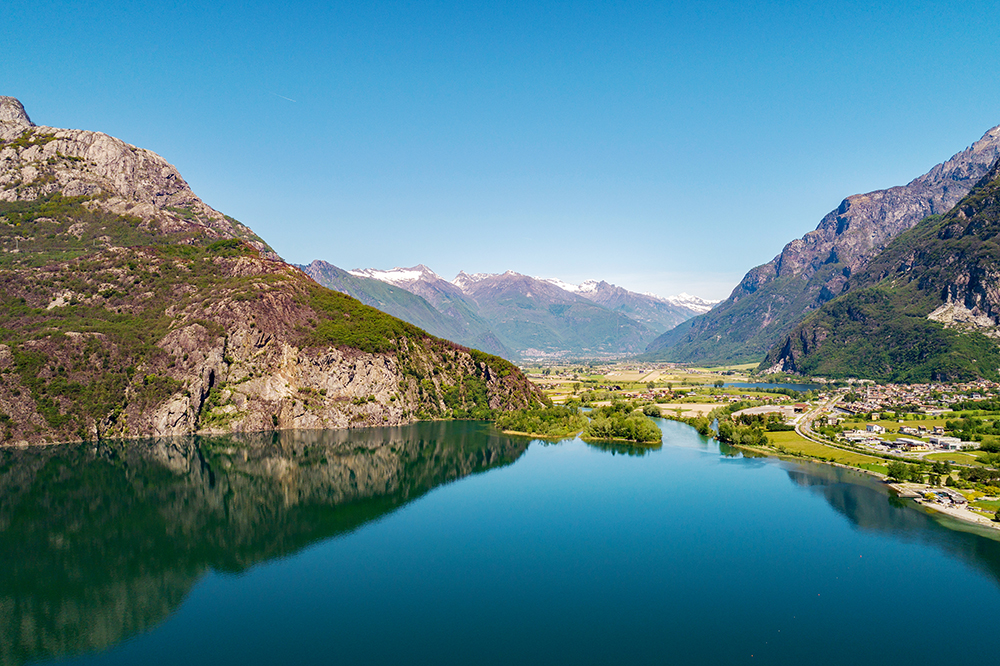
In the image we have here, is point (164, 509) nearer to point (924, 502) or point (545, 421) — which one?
point (545, 421)

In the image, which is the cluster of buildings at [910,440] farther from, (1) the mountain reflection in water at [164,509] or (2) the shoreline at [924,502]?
(1) the mountain reflection in water at [164,509]

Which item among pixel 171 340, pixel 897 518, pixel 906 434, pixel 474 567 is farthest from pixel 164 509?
pixel 906 434

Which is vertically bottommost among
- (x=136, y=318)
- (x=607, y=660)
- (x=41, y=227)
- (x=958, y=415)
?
(x=607, y=660)

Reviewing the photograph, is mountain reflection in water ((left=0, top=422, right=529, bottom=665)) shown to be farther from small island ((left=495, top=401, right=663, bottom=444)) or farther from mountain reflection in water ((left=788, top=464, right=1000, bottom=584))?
mountain reflection in water ((left=788, top=464, right=1000, bottom=584))

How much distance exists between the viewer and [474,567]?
58.1m

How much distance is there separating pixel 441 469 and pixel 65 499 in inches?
2201

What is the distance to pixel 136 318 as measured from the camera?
137 m

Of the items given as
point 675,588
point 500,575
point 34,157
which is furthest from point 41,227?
point 675,588

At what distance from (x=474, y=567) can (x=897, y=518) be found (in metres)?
54.4

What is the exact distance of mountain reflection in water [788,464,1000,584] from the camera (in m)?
59.7

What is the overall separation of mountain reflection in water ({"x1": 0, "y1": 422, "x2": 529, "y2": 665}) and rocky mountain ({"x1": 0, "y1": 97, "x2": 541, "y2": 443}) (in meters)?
Answer: 10.5

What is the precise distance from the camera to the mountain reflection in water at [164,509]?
4847 centimetres

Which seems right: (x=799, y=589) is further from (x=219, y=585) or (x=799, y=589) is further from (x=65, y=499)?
(x=65, y=499)

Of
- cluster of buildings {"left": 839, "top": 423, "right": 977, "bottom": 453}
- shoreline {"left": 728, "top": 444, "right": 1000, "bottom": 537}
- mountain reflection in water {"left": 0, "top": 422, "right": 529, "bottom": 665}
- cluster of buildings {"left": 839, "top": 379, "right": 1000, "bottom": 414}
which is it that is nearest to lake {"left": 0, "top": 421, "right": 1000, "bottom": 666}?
mountain reflection in water {"left": 0, "top": 422, "right": 529, "bottom": 665}
